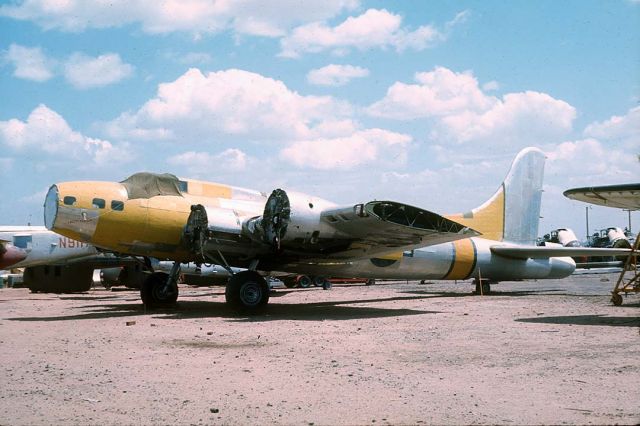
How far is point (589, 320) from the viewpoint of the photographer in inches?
439

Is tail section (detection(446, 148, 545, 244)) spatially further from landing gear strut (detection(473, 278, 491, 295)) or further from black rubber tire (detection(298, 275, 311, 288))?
black rubber tire (detection(298, 275, 311, 288))

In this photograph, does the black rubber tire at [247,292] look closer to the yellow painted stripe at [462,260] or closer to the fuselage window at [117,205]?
the fuselage window at [117,205]

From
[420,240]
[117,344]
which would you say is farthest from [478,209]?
[117,344]

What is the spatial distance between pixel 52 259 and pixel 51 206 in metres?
14.4

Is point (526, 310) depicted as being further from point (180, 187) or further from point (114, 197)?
point (114, 197)

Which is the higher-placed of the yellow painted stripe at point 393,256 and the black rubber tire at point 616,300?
the yellow painted stripe at point 393,256

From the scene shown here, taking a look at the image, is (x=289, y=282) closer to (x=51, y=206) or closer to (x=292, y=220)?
(x=292, y=220)

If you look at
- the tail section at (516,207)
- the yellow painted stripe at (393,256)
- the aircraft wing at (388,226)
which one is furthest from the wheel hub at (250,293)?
the tail section at (516,207)

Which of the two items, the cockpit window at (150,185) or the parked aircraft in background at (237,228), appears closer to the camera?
the parked aircraft in background at (237,228)

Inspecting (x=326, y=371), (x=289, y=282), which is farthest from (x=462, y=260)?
(x=289, y=282)

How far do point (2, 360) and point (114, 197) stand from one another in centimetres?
604

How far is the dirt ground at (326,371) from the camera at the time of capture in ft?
16.0

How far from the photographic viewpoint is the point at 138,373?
661 cm

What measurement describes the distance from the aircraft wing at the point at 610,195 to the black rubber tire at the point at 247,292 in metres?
6.94
